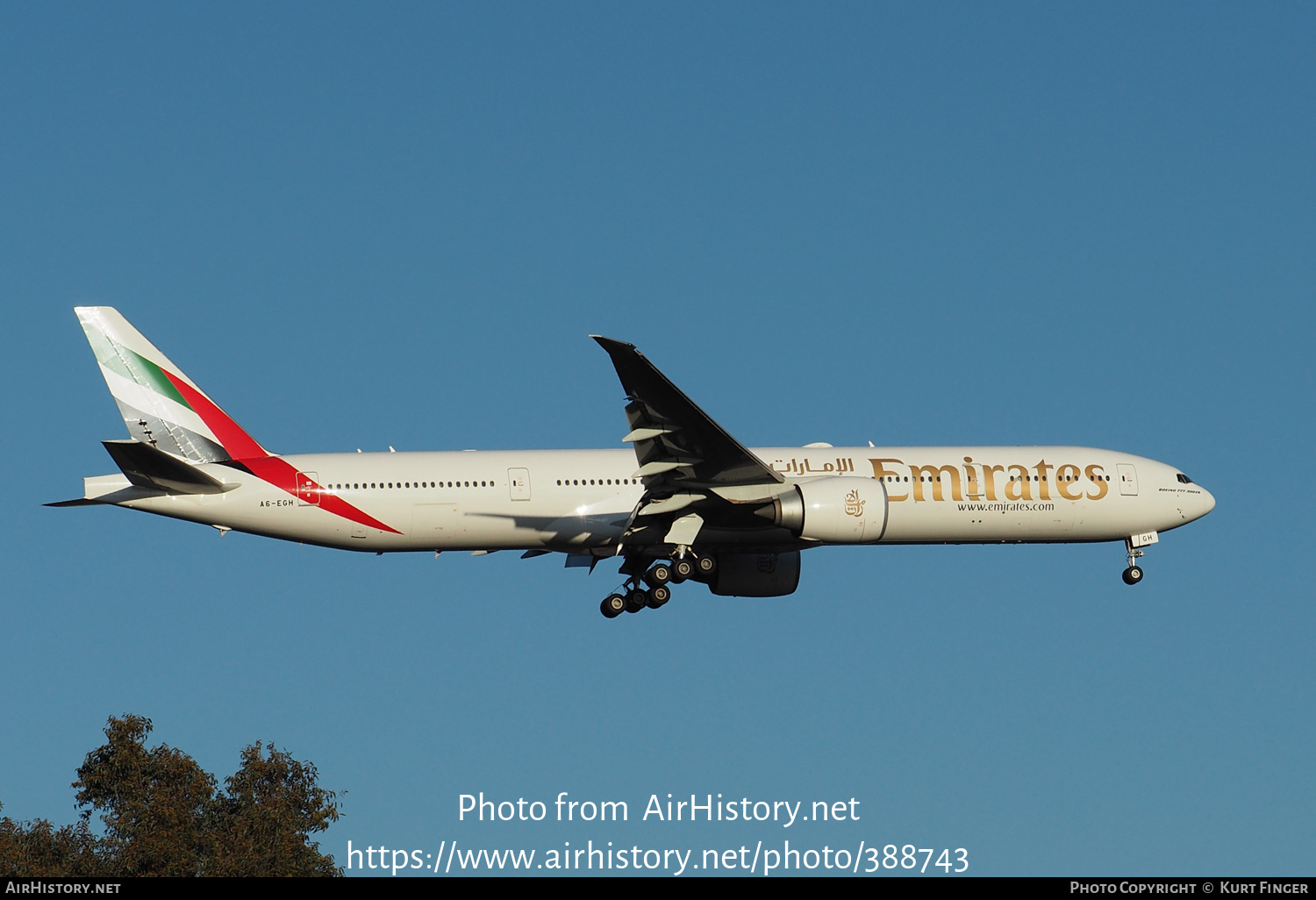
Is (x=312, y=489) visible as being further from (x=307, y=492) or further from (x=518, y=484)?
(x=518, y=484)

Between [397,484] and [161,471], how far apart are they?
6049 mm

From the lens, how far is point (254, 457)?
43625mm

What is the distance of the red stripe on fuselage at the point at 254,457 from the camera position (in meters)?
43.1

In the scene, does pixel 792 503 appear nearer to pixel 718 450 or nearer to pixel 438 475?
pixel 718 450

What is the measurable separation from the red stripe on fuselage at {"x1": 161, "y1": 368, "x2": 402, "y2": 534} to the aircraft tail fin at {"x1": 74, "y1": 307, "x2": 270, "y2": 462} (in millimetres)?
24

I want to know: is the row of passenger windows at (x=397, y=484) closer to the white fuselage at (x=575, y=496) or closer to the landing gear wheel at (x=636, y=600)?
the white fuselage at (x=575, y=496)

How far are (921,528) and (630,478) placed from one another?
804 centimetres

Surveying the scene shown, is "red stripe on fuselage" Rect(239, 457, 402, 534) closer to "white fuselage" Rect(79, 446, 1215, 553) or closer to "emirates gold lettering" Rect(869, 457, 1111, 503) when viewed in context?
"white fuselage" Rect(79, 446, 1215, 553)

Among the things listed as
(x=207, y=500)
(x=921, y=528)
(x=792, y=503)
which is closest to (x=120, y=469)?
(x=207, y=500)

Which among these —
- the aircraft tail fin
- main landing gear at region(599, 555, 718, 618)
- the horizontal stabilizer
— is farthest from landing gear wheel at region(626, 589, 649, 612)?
the horizontal stabilizer

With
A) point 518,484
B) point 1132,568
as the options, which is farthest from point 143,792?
point 1132,568

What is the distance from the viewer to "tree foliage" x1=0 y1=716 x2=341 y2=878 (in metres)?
40.0
